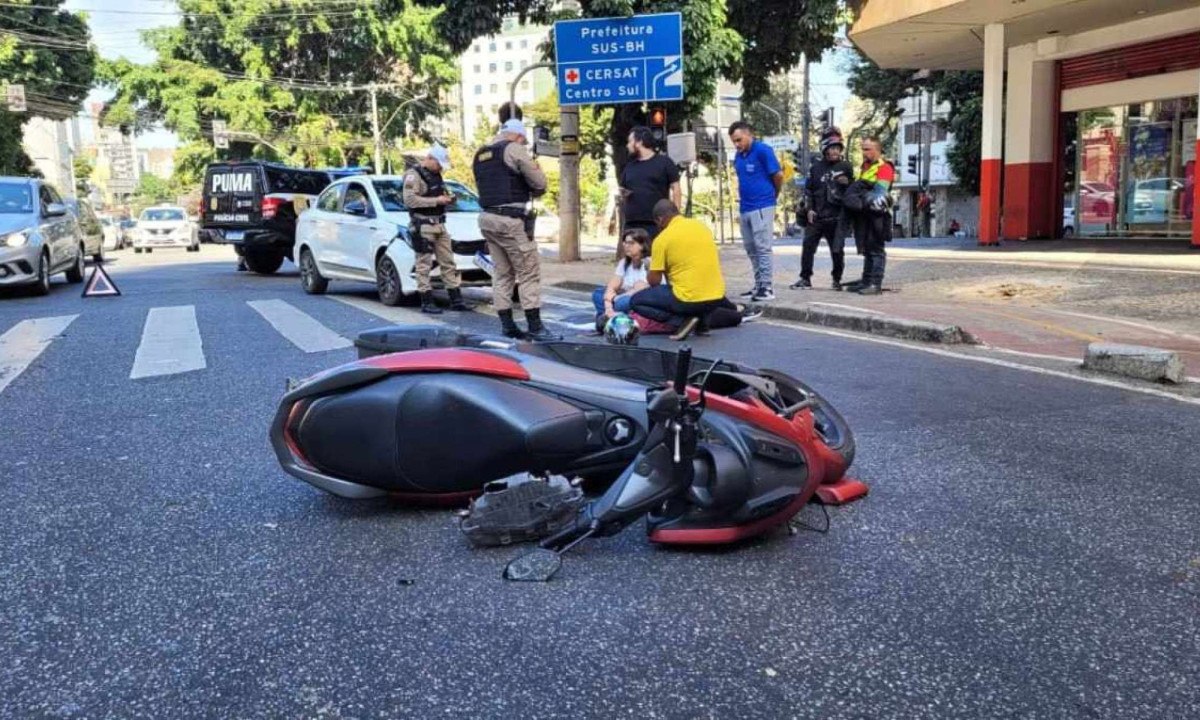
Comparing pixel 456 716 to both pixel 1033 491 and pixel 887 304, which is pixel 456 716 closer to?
pixel 1033 491

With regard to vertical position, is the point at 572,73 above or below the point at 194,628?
above

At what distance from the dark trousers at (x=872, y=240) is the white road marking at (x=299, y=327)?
18.8 feet

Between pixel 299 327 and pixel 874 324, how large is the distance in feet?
17.3

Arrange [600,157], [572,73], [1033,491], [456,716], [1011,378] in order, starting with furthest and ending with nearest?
[600,157] < [572,73] < [1011,378] < [1033,491] < [456,716]

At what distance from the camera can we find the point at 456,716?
2283 millimetres

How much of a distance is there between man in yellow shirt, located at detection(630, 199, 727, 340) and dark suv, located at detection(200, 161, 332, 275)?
9445 mm

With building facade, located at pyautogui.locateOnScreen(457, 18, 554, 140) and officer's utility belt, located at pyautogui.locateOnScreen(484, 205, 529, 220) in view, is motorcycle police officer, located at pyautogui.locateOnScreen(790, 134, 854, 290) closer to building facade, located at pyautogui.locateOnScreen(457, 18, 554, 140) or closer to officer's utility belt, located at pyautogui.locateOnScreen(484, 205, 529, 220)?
officer's utility belt, located at pyautogui.locateOnScreen(484, 205, 529, 220)

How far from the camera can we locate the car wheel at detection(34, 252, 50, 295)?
12.5m

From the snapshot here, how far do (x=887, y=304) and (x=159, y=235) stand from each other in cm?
2727

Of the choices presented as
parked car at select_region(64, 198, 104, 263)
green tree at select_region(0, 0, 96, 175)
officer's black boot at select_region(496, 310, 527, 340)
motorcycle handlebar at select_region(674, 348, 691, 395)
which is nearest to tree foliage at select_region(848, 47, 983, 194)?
parked car at select_region(64, 198, 104, 263)

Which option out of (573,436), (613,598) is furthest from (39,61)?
(613,598)

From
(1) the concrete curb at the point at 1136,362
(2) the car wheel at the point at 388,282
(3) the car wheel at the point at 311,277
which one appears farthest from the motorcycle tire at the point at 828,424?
(3) the car wheel at the point at 311,277

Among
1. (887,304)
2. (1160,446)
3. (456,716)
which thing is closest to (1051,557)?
(1160,446)

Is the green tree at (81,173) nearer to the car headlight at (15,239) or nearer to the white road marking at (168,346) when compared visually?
the car headlight at (15,239)
